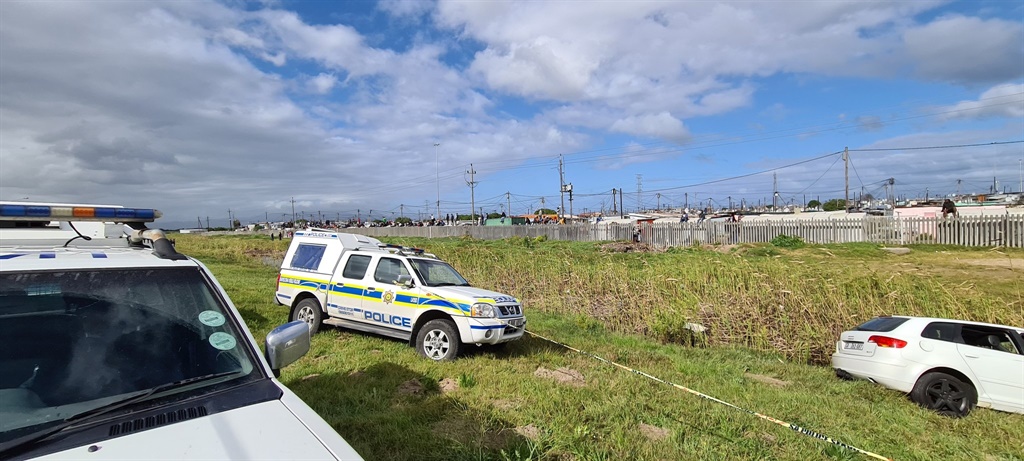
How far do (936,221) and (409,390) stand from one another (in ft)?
78.6

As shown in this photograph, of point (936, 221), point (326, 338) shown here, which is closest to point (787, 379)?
point (326, 338)

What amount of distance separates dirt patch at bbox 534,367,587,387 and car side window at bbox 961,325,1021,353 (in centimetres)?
540

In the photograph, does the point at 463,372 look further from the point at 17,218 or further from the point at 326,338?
the point at 17,218

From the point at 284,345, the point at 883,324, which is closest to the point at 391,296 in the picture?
the point at 284,345

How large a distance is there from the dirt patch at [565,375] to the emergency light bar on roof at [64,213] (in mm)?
5040

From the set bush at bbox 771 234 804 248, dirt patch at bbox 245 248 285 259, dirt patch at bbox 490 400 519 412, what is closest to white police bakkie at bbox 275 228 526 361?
dirt patch at bbox 490 400 519 412

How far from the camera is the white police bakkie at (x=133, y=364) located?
2.06 metres

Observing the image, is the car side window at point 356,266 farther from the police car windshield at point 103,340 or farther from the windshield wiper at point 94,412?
the windshield wiper at point 94,412

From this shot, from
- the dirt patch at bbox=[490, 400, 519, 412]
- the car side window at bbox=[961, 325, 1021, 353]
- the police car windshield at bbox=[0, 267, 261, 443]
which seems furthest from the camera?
the car side window at bbox=[961, 325, 1021, 353]

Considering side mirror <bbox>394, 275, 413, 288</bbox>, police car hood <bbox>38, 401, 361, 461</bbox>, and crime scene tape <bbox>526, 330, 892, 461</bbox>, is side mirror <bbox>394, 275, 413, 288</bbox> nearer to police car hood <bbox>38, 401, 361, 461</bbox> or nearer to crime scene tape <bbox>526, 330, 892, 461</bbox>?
crime scene tape <bbox>526, 330, 892, 461</bbox>

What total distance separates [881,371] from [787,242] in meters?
18.1

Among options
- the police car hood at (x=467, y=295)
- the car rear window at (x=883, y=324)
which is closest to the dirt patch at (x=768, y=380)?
the car rear window at (x=883, y=324)

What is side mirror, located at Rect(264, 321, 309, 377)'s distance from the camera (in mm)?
2938

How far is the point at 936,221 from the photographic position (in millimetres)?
21859
